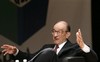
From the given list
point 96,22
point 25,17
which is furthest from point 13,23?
point 96,22

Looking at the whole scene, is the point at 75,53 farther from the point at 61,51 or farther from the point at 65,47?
the point at 65,47

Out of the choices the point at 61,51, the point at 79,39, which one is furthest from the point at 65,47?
the point at 79,39

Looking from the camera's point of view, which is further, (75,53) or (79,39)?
(75,53)

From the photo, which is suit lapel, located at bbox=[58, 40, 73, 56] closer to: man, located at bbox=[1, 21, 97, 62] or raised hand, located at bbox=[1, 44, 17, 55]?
man, located at bbox=[1, 21, 97, 62]

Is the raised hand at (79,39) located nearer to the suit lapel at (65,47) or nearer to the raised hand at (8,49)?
the suit lapel at (65,47)

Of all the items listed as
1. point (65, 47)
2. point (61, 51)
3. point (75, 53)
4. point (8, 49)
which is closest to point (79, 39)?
point (75, 53)

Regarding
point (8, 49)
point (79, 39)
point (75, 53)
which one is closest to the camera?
point (79, 39)

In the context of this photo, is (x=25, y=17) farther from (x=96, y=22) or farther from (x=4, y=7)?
(x=96, y=22)

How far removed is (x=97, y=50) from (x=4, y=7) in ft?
5.03

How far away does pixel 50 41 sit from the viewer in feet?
19.8

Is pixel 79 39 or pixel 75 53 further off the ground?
pixel 79 39

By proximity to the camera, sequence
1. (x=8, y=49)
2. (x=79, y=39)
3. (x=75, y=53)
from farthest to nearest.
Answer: (x=8, y=49) < (x=75, y=53) < (x=79, y=39)

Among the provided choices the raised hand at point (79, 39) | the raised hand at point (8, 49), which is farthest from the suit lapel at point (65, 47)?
the raised hand at point (8, 49)

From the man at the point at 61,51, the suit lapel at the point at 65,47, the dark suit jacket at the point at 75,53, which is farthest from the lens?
the suit lapel at the point at 65,47
